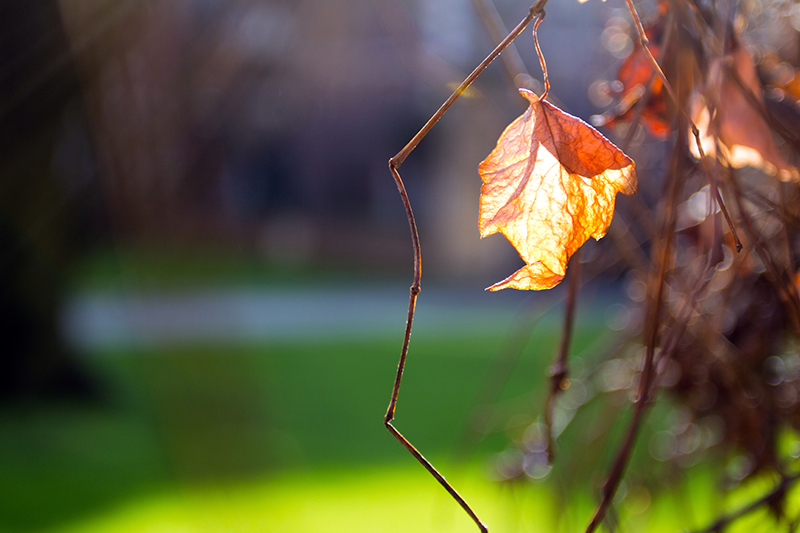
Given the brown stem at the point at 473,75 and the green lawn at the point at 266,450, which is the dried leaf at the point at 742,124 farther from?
the green lawn at the point at 266,450

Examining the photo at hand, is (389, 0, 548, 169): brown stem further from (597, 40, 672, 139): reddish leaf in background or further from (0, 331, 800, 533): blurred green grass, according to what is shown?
(0, 331, 800, 533): blurred green grass

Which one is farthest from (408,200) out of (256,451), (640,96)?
(256,451)

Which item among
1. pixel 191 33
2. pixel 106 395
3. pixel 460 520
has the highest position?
pixel 191 33

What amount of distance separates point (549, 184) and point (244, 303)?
19.9ft

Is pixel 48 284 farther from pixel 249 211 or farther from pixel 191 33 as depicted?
pixel 249 211

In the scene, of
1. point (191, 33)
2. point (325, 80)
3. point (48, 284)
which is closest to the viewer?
point (48, 284)

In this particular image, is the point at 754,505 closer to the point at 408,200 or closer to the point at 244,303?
the point at 408,200

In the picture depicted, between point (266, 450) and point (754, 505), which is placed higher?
point (266, 450)

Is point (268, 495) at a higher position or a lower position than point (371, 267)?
lower

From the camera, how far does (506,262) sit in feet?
25.0

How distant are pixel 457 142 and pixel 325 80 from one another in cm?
200

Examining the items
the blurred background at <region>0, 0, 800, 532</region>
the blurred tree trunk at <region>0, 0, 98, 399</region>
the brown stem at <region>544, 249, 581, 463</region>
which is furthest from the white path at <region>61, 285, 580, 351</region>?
the brown stem at <region>544, 249, 581, 463</region>

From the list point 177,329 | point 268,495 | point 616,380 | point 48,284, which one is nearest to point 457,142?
point 177,329

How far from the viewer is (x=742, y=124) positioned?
1.07ft
